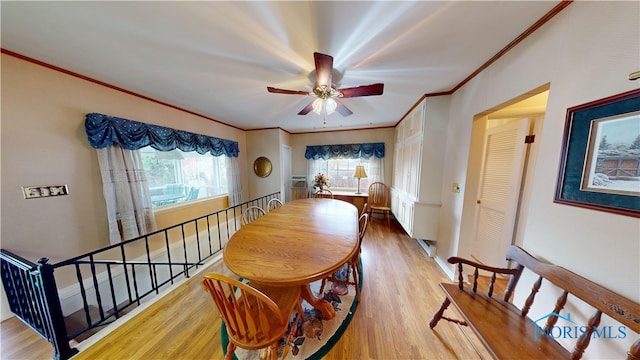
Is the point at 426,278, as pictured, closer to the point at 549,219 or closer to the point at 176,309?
the point at 549,219

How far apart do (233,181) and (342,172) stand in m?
2.67

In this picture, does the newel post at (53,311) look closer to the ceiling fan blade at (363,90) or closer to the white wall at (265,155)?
the ceiling fan blade at (363,90)

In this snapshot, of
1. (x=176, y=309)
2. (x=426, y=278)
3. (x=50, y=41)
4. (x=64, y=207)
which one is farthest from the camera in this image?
(x=426, y=278)

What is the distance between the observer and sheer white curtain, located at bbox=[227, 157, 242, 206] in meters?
3.86

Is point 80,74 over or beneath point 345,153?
over

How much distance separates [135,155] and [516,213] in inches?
188

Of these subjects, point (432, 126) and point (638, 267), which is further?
point (432, 126)

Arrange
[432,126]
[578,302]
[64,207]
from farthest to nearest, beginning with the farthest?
[432,126], [64,207], [578,302]

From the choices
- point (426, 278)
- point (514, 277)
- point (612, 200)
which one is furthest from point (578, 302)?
point (426, 278)

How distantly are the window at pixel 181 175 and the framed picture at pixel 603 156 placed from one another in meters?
4.28

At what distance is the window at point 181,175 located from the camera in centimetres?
272

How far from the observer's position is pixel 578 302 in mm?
917

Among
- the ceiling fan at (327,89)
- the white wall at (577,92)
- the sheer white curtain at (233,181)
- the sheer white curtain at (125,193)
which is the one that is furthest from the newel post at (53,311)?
the white wall at (577,92)

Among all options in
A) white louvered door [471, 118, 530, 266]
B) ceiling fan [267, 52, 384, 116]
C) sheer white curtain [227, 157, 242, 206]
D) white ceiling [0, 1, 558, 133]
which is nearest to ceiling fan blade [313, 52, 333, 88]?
ceiling fan [267, 52, 384, 116]
